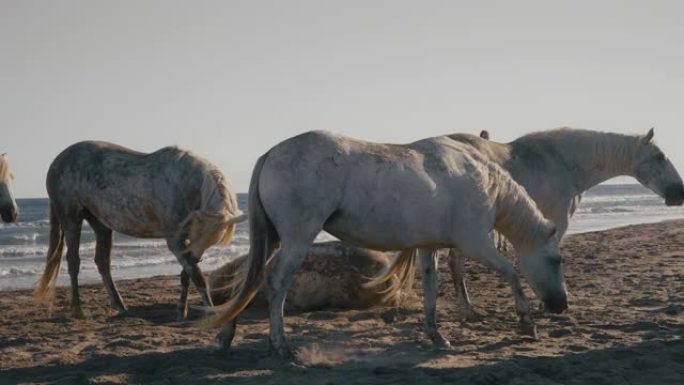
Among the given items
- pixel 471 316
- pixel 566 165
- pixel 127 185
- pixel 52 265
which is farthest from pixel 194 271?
pixel 566 165

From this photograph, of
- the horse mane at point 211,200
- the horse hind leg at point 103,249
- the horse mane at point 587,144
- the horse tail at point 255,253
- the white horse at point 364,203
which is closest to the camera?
the white horse at point 364,203

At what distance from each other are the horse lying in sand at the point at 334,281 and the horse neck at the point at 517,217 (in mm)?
1881

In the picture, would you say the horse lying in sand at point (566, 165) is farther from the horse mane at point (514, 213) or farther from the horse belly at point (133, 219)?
the horse belly at point (133, 219)

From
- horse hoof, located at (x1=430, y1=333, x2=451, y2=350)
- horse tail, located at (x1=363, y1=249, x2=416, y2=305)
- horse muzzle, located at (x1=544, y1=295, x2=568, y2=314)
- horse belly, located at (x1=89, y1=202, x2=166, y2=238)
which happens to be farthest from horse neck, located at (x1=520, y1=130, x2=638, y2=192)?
horse belly, located at (x1=89, y1=202, x2=166, y2=238)

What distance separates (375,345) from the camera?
6164mm

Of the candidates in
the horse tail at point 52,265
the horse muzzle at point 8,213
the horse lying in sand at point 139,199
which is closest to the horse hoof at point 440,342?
the horse lying in sand at point 139,199

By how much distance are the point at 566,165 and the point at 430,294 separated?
2541mm

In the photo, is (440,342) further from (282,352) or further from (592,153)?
(592,153)

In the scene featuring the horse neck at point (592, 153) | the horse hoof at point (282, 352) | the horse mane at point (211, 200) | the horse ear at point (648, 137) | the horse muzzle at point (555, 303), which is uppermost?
the horse ear at point (648, 137)

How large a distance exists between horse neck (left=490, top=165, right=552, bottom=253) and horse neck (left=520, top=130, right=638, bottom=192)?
1804mm

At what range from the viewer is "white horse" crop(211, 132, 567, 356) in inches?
212

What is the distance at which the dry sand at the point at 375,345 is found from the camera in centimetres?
504

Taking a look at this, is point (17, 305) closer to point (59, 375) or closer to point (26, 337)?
point (26, 337)

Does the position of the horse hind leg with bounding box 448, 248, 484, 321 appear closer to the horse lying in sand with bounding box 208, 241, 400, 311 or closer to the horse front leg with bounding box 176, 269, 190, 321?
the horse lying in sand with bounding box 208, 241, 400, 311
